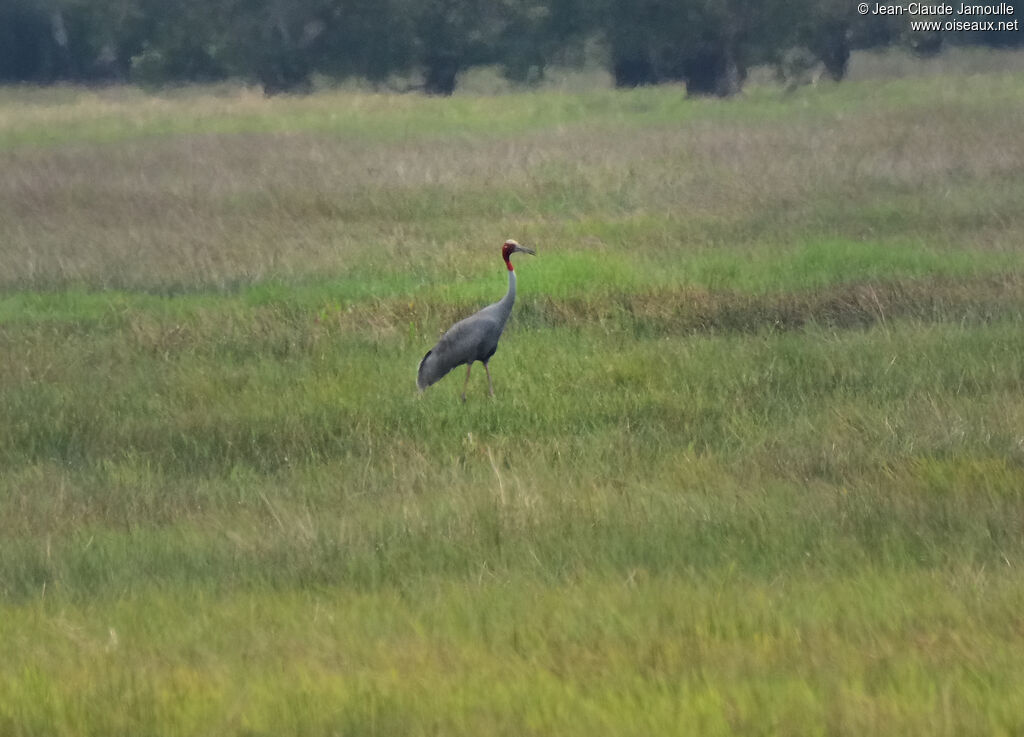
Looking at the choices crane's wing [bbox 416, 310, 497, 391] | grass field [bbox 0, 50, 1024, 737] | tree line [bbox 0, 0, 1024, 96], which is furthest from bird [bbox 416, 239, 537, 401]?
tree line [bbox 0, 0, 1024, 96]

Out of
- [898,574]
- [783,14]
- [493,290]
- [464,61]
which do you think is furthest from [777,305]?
[464,61]

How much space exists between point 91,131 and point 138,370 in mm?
21564

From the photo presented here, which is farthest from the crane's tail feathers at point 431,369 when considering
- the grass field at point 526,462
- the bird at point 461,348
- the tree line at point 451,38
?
the tree line at point 451,38

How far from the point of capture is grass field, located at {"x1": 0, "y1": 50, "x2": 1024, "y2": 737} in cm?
452

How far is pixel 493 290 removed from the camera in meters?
12.2

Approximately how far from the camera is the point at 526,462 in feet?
24.8

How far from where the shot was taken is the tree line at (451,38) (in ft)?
135

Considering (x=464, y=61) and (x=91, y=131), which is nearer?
(x=91, y=131)

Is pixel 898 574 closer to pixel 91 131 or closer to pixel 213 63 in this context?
pixel 91 131

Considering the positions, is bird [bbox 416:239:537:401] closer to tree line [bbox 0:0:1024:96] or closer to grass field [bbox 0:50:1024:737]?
grass field [bbox 0:50:1024:737]

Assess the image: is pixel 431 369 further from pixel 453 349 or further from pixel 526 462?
Result: pixel 526 462

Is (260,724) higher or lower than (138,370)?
higher

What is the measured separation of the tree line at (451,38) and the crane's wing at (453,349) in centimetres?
3253

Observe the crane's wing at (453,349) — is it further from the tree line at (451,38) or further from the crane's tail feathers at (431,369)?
the tree line at (451,38)
